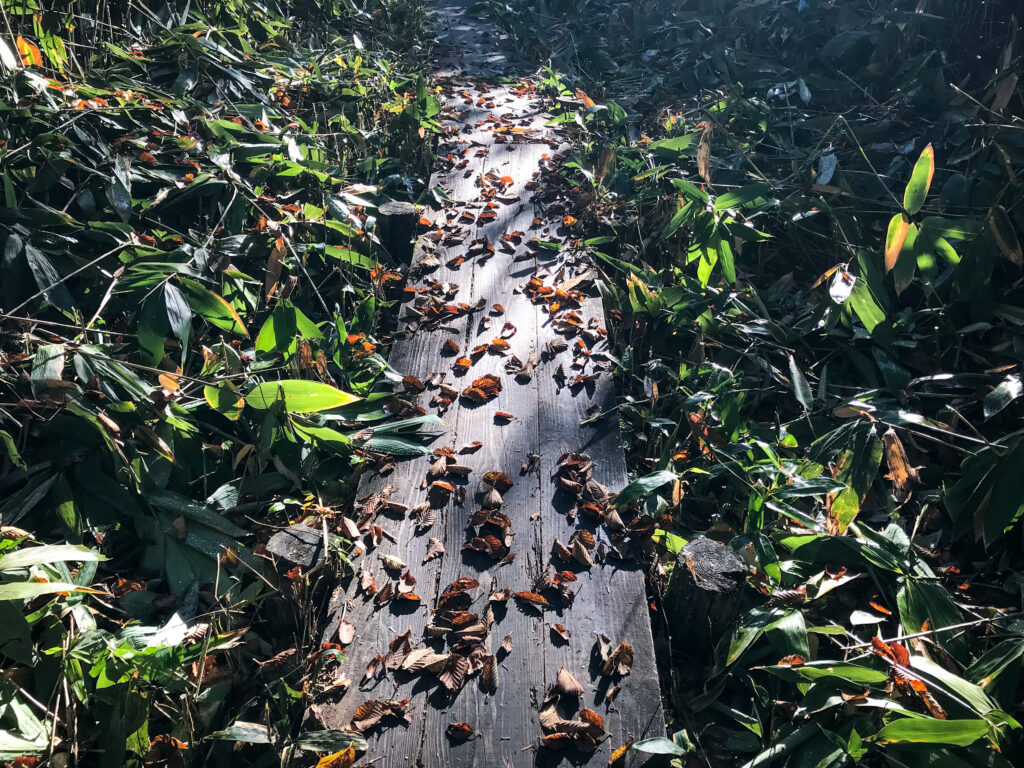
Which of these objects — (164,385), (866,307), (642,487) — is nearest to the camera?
(164,385)

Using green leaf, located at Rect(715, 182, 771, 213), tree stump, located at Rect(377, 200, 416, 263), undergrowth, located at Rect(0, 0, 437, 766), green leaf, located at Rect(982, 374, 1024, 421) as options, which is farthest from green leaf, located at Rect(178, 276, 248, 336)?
green leaf, located at Rect(982, 374, 1024, 421)

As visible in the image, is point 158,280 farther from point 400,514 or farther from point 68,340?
point 400,514

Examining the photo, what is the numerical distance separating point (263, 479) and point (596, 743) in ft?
3.64

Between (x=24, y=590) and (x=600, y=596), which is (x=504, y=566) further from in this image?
(x=24, y=590)

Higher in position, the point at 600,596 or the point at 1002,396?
the point at 1002,396

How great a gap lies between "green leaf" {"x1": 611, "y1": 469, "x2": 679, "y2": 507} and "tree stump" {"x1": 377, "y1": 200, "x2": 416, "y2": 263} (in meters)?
1.60

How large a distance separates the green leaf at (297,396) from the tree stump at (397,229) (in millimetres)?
1199

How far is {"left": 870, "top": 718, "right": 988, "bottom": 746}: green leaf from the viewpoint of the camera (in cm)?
108

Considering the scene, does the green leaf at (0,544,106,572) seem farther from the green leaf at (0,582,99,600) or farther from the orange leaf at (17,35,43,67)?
the orange leaf at (17,35,43,67)

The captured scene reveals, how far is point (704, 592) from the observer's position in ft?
4.69

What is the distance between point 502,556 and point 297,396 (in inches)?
27.4

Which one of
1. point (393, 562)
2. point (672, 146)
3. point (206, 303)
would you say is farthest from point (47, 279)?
point (672, 146)

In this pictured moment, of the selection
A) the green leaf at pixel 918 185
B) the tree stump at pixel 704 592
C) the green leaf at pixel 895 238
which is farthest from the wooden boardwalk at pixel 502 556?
the green leaf at pixel 918 185

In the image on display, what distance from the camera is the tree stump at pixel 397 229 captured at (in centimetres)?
276
